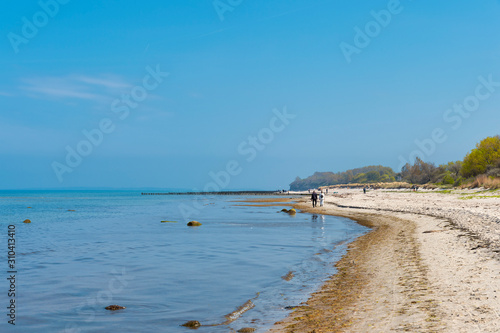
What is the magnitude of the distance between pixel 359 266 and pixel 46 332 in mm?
10130

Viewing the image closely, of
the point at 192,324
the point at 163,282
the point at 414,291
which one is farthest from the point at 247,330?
the point at 163,282

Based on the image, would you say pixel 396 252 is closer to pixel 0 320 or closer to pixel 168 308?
pixel 168 308

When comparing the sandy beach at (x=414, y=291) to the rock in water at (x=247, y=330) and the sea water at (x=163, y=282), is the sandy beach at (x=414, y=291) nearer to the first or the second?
the rock in water at (x=247, y=330)

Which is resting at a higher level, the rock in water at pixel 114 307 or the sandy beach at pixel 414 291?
the sandy beach at pixel 414 291

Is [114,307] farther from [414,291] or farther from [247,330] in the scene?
[414,291]

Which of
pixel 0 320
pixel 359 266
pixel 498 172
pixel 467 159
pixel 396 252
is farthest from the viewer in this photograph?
pixel 467 159

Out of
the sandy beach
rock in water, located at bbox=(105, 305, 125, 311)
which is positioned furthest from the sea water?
the sandy beach

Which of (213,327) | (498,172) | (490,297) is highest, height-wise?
(498,172)

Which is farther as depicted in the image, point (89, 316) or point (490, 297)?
point (89, 316)

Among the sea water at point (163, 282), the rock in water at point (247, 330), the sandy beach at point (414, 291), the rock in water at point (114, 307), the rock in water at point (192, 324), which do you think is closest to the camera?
the sandy beach at point (414, 291)

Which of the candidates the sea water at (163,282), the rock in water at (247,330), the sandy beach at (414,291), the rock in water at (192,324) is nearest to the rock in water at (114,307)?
the sea water at (163,282)

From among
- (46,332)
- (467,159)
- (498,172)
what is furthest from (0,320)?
(467,159)

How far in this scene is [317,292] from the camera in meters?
11.0

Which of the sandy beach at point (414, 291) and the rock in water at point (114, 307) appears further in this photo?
the rock in water at point (114, 307)
